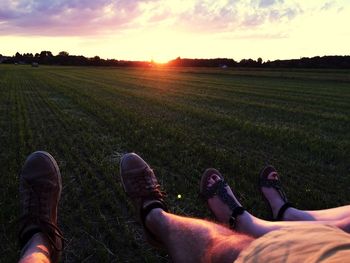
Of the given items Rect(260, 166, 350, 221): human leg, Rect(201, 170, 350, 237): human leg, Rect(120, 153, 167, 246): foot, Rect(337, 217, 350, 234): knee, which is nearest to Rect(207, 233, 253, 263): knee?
Rect(201, 170, 350, 237): human leg

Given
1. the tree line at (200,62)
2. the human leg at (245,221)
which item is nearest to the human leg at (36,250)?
the human leg at (245,221)

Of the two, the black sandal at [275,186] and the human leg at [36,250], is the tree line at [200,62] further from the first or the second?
the human leg at [36,250]

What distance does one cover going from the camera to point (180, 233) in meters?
2.21

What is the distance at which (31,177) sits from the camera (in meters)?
3.21

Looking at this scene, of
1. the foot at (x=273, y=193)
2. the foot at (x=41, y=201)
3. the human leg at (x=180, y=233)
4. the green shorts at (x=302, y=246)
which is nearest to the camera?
the green shorts at (x=302, y=246)

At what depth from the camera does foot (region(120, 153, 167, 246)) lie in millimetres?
2729

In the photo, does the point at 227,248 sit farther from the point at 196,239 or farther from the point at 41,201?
the point at 41,201

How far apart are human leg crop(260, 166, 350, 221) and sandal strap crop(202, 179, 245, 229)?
45 centimetres

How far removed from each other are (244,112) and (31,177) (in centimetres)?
712

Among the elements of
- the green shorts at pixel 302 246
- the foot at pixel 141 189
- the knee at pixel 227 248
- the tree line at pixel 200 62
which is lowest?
the tree line at pixel 200 62

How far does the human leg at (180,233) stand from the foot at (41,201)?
0.59 meters

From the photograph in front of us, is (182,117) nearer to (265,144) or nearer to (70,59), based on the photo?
(265,144)

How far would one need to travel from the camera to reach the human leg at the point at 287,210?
2592 millimetres

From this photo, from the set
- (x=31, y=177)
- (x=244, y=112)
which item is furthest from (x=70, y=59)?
(x=31, y=177)
